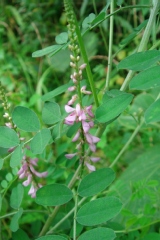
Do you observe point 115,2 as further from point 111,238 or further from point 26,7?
point 26,7

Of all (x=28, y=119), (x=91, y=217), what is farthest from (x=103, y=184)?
(x=28, y=119)

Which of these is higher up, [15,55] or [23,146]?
[23,146]

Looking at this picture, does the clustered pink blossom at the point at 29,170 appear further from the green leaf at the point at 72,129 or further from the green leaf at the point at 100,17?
the green leaf at the point at 100,17

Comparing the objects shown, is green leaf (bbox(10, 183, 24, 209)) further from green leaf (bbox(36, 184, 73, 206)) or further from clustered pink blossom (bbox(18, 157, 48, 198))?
green leaf (bbox(36, 184, 73, 206))

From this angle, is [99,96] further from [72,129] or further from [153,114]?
[153,114]

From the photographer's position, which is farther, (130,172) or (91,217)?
(130,172)

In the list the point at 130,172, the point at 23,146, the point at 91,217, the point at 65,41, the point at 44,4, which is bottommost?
the point at 130,172

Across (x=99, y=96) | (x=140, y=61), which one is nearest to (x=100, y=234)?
(x=140, y=61)

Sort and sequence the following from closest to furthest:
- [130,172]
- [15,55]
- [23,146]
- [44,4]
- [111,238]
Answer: [111,238]
[23,146]
[130,172]
[15,55]
[44,4]
